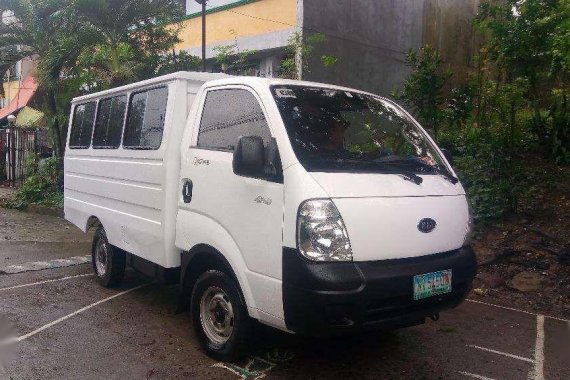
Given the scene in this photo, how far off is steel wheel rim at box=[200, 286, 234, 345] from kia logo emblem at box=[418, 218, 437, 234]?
146 cm

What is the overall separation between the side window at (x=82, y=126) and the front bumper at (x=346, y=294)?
12.9ft

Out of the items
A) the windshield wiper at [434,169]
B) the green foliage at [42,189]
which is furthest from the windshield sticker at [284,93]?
the green foliage at [42,189]

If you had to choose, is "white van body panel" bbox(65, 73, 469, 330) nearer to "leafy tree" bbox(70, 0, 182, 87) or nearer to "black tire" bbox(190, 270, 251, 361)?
"black tire" bbox(190, 270, 251, 361)

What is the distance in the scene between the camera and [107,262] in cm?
575

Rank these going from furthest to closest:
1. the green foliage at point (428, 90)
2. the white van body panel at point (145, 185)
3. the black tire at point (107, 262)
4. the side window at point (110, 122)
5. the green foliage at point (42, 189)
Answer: the green foliage at point (42, 189), the green foliage at point (428, 90), the black tire at point (107, 262), the side window at point (110, 122), the white van body panel at point (145, 185)

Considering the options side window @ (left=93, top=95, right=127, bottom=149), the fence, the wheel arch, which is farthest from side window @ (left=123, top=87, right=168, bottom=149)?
the fence

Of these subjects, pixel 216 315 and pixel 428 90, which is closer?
pixel 216 315

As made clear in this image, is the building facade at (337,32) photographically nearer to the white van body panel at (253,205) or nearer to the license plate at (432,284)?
the white van body panel at (253,205)

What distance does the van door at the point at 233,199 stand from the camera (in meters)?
3.26

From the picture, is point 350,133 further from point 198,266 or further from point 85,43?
point 85,43

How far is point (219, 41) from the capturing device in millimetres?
13594

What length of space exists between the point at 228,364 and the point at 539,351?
2657mm

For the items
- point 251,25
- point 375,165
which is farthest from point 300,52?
point 375,165

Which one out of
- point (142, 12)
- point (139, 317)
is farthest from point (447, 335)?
point (142, 12)
